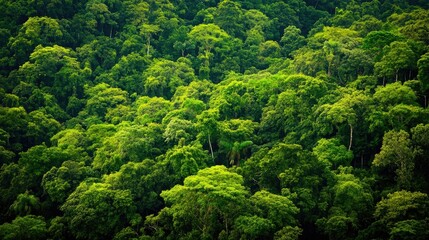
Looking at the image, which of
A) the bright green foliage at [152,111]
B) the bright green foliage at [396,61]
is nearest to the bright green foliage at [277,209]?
the bright green foliage at [396,61]

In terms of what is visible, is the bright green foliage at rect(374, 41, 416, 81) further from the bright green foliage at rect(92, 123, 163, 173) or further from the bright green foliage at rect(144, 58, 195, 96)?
the bright green foliage at rect(144, 58, 195, 96)

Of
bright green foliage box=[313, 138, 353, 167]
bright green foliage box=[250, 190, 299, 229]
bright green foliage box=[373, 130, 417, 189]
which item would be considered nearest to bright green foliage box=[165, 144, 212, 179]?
bright green foliage box=[250, 190, 299, 229]

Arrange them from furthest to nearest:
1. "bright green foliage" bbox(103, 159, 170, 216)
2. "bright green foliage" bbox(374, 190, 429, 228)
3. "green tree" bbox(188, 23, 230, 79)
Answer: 1. "green tree" bbox(188, 23, 230, 79)
2. "bright green foliage" bbox(103, 159, 170, 216)
3. "bright green foliage" bbox(374, 190, 429, 228)

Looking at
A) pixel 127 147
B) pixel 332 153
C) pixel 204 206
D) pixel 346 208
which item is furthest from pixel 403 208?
pixel 127 147

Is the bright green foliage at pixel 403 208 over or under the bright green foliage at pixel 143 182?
over

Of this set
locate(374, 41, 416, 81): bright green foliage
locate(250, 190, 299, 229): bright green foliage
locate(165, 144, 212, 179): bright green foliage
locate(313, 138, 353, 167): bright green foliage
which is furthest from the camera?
locate(374, 41, 416, 81): bright green foliage

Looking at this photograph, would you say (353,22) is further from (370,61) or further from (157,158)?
(157,158)

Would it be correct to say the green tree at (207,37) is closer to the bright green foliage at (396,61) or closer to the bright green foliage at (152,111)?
the bright green foliage at (152,111)

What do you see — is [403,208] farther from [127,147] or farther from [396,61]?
[127,147]

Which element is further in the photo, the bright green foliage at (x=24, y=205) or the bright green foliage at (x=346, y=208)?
the bright green foliage at (x=24, y=205)
